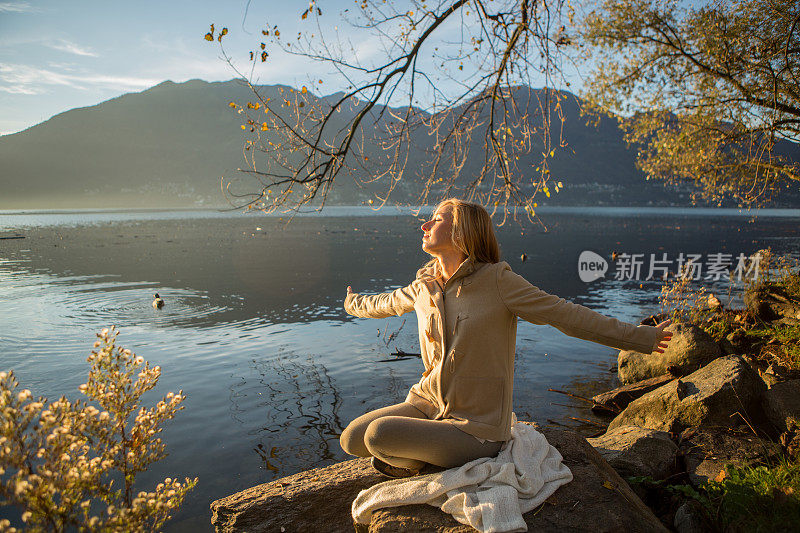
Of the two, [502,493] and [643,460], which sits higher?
[502,493]

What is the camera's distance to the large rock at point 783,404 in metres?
5.55

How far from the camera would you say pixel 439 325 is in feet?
13.0

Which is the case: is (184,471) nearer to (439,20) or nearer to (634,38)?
(439,20)

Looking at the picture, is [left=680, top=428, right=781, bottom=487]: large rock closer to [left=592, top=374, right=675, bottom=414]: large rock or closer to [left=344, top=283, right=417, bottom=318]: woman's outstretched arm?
[left=592, top=374, right=675, bottom=414]: large rock

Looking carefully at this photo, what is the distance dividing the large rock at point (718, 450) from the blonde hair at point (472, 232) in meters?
3.23

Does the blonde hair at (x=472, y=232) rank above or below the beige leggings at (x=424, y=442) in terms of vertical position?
above

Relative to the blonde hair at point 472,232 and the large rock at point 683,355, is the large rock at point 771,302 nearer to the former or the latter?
the large rock at point 683,355

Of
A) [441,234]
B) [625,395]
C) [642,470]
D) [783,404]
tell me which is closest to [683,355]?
[625,395]

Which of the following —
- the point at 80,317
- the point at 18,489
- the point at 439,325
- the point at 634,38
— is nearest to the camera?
the point at 18,489

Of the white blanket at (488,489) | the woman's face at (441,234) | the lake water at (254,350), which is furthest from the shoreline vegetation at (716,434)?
the woman's face at (441,234)

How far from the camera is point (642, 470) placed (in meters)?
4.97

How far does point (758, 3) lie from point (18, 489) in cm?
1760

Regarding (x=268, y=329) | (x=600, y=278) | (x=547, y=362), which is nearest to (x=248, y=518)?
Answer: (x=547, y=362)

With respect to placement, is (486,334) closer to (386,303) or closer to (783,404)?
(386,303)
